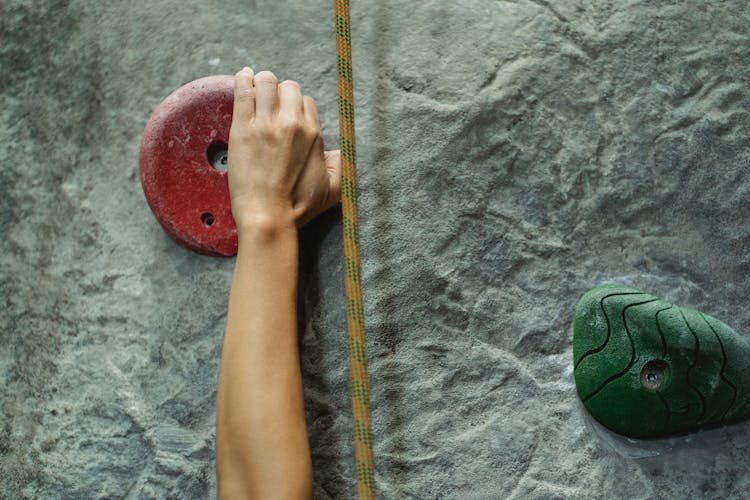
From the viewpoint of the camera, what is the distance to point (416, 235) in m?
1.13

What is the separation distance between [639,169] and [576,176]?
89mm

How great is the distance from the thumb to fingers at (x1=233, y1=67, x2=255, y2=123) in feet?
0.38

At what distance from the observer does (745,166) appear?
116 cm

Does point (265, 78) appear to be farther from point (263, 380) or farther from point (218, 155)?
point (263, 380)

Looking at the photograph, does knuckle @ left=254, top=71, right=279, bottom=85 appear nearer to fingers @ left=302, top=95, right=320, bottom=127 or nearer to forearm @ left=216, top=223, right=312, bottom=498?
fingers @ left=302, top=95, right=320, bottom=127

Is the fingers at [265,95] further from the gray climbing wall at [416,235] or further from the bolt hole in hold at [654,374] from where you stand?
the bolt hole in hold at [654,374]

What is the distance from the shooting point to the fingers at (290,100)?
42.4 inches

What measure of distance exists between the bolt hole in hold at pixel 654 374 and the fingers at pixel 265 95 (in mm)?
582

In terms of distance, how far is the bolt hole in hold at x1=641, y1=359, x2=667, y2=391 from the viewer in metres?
1.05

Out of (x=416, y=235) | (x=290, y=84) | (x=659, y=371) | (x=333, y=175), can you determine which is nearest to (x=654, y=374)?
(x=659, y=371)

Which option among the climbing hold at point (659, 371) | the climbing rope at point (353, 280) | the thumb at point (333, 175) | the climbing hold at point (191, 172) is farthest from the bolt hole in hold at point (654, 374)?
the climbing hold at point (191, 172)

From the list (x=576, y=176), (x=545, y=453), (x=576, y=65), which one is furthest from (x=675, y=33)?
(x=545, y=453)

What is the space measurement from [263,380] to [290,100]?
1.21 feet

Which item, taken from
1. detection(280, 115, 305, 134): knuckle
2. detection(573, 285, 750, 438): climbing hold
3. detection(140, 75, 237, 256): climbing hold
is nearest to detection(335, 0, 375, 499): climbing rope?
detection(280, 115, 305, 134): knuckle
